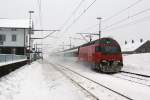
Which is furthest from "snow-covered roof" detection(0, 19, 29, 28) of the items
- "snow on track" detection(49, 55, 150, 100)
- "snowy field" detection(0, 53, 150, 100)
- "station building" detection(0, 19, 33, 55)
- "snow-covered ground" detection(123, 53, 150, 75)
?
"snowy field" detection(0, 53, 150, 100)

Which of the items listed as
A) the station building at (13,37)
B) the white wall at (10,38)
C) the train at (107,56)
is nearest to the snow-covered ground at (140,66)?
the train at (107,56)

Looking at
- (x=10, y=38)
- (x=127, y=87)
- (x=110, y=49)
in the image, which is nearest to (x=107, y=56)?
(x=110, y=49)

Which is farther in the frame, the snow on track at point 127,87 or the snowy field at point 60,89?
the snow on track at point 127,87

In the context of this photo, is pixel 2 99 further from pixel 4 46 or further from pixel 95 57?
pixel 4 46

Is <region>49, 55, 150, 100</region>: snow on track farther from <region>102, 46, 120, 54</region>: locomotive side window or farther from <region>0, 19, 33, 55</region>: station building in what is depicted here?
<region>0, 19, 33, 55</region>: station building

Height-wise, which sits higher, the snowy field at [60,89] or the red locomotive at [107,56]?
the red locomotive at [107,56]

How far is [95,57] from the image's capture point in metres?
27.8

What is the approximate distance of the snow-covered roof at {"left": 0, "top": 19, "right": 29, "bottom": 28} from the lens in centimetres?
5748

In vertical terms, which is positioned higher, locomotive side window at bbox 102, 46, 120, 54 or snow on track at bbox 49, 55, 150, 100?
locomotive side window at bbox 102, 46, 120, 54

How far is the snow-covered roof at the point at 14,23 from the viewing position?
5748 centimetres

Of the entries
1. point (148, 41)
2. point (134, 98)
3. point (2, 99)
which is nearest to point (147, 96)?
point (134, 98)

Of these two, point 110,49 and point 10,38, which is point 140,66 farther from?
point 10,38

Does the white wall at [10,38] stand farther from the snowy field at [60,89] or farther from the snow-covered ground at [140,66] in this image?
the snowy field at [60,89]

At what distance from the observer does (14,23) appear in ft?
193
